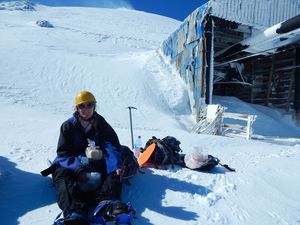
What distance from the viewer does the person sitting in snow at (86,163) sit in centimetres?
312

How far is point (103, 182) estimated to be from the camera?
11.0 ft

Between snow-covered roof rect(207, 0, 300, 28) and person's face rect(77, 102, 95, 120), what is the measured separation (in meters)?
9.19

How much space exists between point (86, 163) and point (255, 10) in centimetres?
1186

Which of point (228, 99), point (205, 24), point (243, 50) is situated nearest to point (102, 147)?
point (205, 24)

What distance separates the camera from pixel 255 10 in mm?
12625

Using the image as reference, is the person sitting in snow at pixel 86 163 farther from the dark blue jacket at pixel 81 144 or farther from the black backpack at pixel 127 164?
the black backpack at pixel 127 164

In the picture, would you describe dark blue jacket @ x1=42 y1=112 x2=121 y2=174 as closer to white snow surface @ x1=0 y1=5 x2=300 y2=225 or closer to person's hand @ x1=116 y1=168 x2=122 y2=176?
person's hand @ x1=116 y1=168 x2=122 y2=176

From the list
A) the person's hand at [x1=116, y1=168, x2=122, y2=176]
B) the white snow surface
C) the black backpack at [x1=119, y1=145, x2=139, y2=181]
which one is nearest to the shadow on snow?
the white snow surface

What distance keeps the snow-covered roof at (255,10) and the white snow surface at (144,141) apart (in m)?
3.72

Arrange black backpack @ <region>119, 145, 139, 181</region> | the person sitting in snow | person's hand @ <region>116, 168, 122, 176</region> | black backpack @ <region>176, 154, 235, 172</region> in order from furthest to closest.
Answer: black backpack @ <region>176, 154, 235, 172</region> → black backpack @ <region>119, 145, 139, 181</region> → person's hand @ <region>116, 168, 122, 176</region> → the person sitting in snow

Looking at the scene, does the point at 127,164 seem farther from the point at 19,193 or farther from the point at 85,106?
the point at 19,193

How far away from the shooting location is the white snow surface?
136 inches

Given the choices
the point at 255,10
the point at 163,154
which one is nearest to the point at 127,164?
the point at 163,154

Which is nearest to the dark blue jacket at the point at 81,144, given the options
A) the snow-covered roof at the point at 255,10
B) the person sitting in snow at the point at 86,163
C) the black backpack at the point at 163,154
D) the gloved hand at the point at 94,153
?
the person sitting in snow at the point at 86,163
